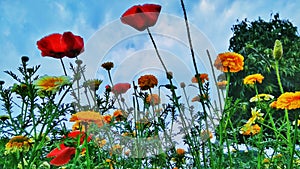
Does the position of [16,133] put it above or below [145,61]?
below

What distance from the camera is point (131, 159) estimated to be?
4.19 feet

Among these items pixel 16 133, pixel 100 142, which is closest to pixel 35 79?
pixel 16 133

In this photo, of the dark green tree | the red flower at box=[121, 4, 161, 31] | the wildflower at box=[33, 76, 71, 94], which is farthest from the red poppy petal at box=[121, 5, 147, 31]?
the dark green tree

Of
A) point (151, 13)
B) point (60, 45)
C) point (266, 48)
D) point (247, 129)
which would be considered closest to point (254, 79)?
point (247, 129)

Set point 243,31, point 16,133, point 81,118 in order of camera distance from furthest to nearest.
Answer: point 243,31 → point 16,133 → point 81,118

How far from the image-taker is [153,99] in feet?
4.13

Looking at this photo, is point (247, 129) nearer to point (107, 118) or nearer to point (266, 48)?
point (107, 118)

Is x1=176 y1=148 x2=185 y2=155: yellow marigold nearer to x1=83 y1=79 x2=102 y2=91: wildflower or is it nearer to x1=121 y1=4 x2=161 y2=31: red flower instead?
x1=83 y1=79 x2=102 y2=91: wildflower

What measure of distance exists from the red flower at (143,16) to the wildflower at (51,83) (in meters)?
0.24

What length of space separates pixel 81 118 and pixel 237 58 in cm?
47

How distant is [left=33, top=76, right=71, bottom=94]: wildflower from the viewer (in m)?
0.85

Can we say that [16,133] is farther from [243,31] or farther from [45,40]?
[243,31]

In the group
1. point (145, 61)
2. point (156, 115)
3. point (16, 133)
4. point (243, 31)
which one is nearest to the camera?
point (16, 133)

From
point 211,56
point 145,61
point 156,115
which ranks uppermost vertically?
point 145,61
